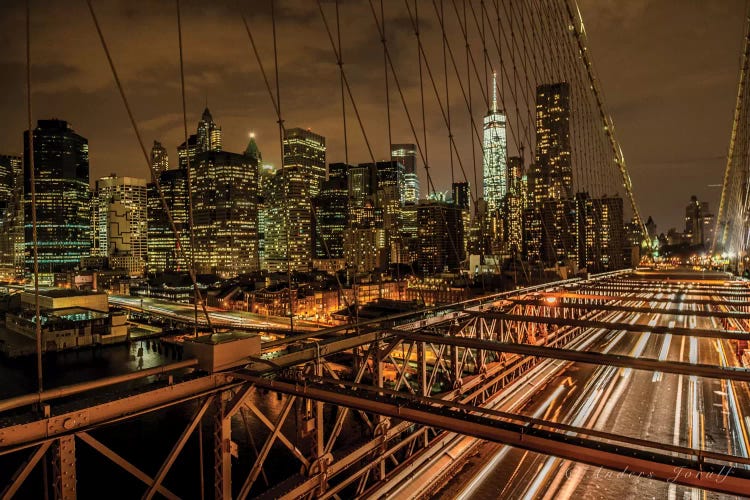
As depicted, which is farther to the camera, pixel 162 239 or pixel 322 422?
pixel 162 239

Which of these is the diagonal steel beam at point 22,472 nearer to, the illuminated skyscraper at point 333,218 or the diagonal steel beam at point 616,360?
the diagonal steel beam at point 616,360

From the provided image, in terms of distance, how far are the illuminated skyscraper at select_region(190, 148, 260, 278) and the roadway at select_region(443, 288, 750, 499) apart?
12457 cm

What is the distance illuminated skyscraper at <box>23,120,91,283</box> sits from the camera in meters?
100

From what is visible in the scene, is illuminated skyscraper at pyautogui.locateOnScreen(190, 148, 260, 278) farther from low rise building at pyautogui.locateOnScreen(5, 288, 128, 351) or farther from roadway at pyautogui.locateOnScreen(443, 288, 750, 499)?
roadway at pyautogui.locateOnScreen(443, 288, 750, 499)

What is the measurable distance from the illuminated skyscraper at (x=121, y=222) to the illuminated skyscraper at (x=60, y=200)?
1997 centimetres

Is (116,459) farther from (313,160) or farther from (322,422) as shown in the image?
(313,160)

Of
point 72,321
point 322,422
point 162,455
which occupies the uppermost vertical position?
point 322,422

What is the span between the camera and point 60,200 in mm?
110250

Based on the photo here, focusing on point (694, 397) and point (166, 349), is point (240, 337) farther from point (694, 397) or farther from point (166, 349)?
point (166, 349)

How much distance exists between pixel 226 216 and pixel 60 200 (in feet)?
141

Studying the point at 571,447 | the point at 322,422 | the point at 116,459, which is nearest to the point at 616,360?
the point at 571,447

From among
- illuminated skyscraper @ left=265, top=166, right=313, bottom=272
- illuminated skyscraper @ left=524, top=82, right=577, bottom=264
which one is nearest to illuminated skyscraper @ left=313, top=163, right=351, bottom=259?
illuminated skyscraper @ left=265, top=166, right=313, bottom=272

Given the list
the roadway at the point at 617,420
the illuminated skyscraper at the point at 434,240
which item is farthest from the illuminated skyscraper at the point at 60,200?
the roadway at the point at 617,420

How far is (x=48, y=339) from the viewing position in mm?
47188
